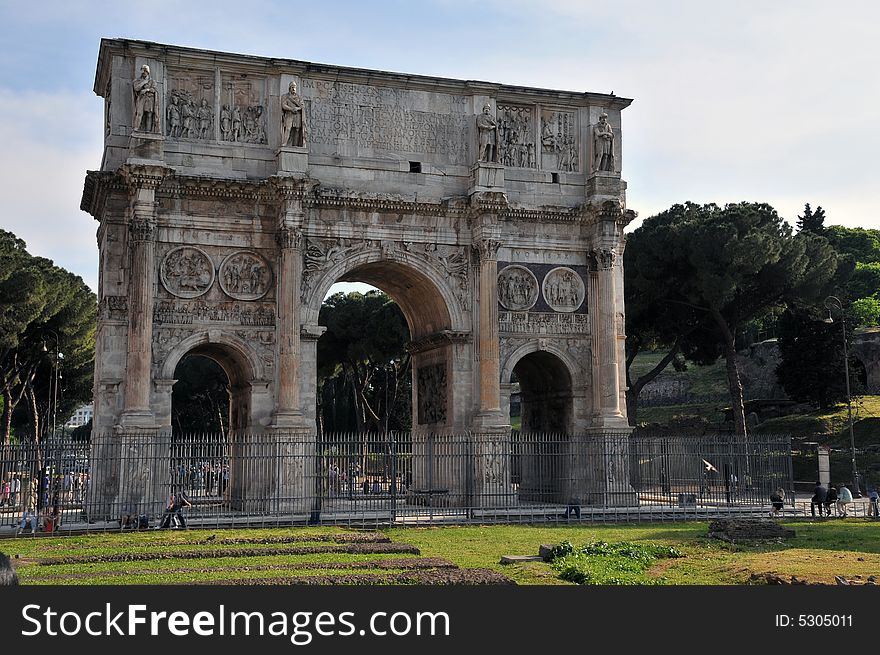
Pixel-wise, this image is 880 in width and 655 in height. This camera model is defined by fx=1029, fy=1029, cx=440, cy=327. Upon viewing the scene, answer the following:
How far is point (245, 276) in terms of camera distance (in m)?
27.0

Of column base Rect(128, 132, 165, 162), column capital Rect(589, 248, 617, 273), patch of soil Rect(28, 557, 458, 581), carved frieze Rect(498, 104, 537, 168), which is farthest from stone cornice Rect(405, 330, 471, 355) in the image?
patch of soil Rect(28, 557, 458, 581)

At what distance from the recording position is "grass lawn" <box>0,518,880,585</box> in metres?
15.0

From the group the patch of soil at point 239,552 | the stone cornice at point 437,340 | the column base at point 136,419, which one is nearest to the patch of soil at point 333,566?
the patch of soil at point 239,552

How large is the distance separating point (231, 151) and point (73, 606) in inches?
764

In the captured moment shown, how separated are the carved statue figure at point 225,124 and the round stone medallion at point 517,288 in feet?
27.1

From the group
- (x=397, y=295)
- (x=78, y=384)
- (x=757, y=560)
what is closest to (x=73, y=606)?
(x=757, y=560)

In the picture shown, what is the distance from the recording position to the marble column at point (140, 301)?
24984mm

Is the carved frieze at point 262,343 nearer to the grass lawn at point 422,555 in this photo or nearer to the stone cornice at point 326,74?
the grass lawn at point 422,555

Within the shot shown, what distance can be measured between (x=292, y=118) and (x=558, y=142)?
7.97 metres

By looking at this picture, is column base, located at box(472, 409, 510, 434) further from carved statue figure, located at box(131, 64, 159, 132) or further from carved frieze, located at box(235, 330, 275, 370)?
carved statue figure, located at box(131, 64, 159, 132)

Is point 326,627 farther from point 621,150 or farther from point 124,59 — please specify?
point 621,150

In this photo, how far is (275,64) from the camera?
27.4 meters

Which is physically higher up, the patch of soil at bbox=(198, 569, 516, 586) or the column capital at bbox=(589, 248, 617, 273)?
the column capital at bbox=(589, 248, 617, 273)

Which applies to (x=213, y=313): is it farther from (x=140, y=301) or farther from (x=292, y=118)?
(x=292, y=118)
